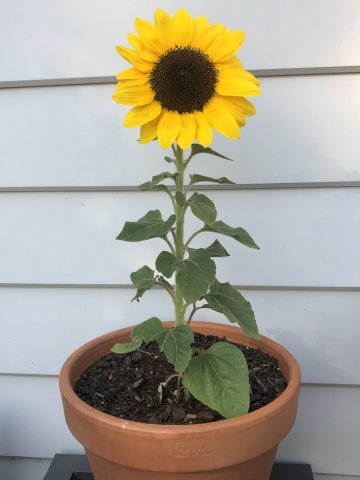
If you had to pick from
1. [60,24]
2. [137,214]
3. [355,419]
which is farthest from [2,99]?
[355,419]

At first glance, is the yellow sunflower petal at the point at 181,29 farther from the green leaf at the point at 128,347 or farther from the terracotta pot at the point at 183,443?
the terracotta pot at the point at 183,443

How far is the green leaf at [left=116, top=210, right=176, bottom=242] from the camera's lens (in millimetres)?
737

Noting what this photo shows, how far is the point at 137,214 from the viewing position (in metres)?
1.08

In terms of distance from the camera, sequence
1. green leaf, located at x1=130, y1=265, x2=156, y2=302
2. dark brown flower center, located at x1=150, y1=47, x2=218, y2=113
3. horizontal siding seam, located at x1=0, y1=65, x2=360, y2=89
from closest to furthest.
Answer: dark brown flower center, located at x1=150, y1=47, x2=218, y2=113, green leaf, located at x1=130, y1=265, x2=156, y2=302, horizontal siding seam, located at x1=0, y1=65, x2=360, y2=89

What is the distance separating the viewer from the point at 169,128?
0.70 metres

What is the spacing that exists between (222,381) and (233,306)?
0.40 ft

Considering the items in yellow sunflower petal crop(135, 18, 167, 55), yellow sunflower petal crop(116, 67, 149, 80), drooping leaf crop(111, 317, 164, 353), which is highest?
yellow sunflower petal crop(135, 18, 167, 55)

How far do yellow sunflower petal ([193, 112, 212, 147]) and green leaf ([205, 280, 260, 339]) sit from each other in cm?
26

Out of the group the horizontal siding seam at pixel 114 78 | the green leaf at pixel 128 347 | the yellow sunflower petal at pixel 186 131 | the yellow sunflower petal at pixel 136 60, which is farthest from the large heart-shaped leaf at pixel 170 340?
the horizontal siding seam at pixel 114 78

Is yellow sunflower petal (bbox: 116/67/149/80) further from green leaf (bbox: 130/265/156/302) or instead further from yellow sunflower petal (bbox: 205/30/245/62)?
green leaf (bbox: 130/265/156/302)

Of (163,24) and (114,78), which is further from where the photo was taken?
(114,78)

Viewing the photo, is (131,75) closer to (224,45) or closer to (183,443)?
(224,45)

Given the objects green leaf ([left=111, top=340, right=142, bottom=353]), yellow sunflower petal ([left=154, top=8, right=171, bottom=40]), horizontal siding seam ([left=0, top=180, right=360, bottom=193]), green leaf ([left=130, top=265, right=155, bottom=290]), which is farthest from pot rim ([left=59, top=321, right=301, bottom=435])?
yellow sunflower petal ([left=154, top=8, right=171, bottom=40])

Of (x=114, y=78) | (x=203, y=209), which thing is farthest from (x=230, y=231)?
(x=114, y=78)
